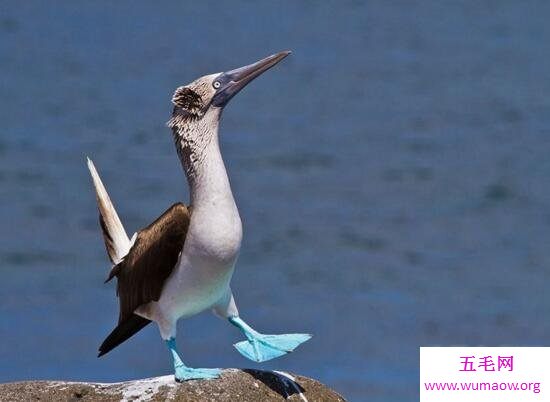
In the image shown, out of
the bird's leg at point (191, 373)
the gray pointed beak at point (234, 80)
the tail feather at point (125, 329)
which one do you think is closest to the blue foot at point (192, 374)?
the bird's leg at point (191, 373)

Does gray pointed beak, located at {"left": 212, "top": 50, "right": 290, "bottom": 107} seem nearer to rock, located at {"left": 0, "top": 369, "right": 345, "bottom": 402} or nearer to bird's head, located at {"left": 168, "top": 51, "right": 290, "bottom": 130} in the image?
bird's head, located at {"left": 168, "top": 51, "right": 290, "bottom": 130}

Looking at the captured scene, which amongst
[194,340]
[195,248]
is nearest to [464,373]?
[195,248]

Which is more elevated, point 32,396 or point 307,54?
point 307,54

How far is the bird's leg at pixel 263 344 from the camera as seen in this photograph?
9758mm

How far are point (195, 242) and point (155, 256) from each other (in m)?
0.37

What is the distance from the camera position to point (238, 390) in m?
A: 9.30

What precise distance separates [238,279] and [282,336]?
10.4 meters

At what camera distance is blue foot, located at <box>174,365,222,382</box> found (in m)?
9.25

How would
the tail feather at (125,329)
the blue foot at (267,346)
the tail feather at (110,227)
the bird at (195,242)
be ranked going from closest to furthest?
the bird at (195,242), the blue foot at (267,346), the tail feather at (125,329), the tail feather at (110,227)

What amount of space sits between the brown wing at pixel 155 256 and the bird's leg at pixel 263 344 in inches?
21.9

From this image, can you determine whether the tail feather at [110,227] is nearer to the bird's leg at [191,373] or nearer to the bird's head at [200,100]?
the bird's head at [200,100]

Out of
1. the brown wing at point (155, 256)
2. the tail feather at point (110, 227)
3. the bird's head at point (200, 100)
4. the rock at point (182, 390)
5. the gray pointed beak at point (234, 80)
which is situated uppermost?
the gray pointed beak at point (234, 80)

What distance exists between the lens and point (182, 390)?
922cm

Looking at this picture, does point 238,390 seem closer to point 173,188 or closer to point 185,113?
point 185,113
